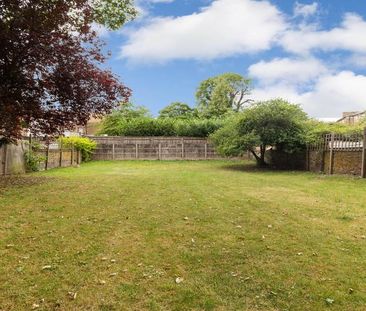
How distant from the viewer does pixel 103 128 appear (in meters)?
32.7

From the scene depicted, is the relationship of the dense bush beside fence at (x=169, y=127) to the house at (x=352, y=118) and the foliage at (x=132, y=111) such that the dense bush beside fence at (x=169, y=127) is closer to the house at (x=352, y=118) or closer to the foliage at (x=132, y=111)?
the house at (x=352, y=118)

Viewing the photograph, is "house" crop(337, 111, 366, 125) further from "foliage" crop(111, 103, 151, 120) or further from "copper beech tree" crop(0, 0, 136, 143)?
"foliage" crop(111, 103, 151, 120)

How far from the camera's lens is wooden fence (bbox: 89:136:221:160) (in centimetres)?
2411

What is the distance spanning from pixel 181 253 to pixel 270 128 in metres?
12.4

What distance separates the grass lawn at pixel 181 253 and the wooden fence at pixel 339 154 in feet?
16.7

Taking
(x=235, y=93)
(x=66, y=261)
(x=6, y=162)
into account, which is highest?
(x=235, y=93)

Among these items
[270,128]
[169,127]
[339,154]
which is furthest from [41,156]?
[339,154]

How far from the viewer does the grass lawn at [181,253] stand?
332cm

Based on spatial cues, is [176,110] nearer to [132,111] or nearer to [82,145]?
[132,111]

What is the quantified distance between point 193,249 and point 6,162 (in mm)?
10010

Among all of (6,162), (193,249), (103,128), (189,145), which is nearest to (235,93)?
(103,128)

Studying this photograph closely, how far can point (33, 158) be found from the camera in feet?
46.8

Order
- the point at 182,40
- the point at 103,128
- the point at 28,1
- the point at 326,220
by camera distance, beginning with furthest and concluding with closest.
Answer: the point at 103,128 < the point at 182,40 < the point at 28,1 < the point at 326,220

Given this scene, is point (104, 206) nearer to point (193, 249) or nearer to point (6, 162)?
point (193, 249)
